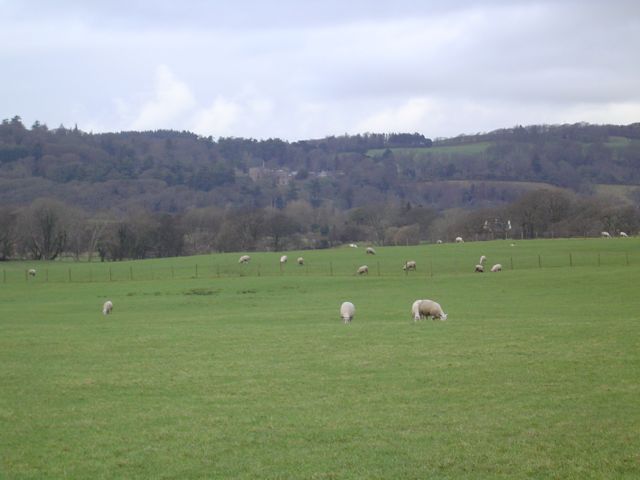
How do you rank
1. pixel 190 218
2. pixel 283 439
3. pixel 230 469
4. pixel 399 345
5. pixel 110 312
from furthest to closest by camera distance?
pixel 190 218, pixel 110 312, pixel 399 345, pixel 283 439, pixel 230 469

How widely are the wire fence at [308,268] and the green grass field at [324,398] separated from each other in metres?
31.5

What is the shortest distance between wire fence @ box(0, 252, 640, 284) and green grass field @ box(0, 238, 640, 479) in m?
31.5

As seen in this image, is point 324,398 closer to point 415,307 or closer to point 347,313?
point 415,307

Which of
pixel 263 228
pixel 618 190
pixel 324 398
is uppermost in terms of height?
pixel 618 190

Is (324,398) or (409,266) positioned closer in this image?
(324,398)

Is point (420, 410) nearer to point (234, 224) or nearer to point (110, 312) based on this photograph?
point (110, 312)

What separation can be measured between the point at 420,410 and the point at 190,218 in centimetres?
13355

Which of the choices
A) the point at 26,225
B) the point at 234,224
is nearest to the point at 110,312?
the point at 26,225

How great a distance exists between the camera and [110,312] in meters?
42.2

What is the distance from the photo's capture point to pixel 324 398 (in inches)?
584

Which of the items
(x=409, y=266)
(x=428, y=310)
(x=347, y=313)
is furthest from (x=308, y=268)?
(x=428, y=310)

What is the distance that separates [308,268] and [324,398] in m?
56.1

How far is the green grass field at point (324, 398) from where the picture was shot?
36.3 feet

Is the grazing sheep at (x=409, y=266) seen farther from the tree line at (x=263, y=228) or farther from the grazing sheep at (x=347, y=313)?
the tree line at (x=263, y=228)
